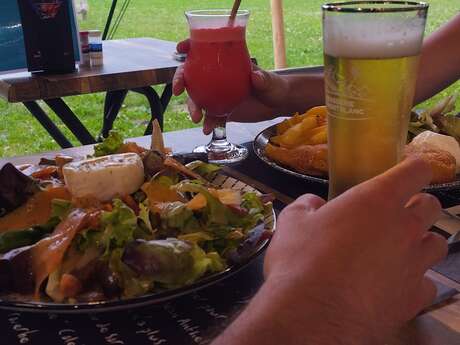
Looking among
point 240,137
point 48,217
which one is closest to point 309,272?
point 48,217

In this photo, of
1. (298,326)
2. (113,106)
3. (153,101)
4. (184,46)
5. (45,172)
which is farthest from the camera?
(113,106)

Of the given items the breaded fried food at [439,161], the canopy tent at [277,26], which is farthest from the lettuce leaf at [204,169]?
the canopy tent at [277,26]

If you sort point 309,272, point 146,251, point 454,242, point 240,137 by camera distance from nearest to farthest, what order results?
1. point 309,272
2. point 146,251
3. point 454,242
4. point 240,137

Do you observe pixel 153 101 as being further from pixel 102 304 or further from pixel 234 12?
pixel 102 304

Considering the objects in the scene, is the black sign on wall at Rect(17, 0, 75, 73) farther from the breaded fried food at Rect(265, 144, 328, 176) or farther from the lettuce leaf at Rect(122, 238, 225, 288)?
the lettuce leaf at Rect(122, 238, 225, 288)

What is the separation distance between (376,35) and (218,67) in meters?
0.68

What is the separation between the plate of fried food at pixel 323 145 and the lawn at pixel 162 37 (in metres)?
2.07

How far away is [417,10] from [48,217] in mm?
585

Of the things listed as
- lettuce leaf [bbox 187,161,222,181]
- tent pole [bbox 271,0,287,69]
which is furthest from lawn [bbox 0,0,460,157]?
lettuce leaf [bbox 187,161,222,181]

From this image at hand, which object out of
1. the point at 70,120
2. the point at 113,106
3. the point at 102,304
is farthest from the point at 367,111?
the point at 113,106

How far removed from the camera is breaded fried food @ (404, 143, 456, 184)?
1.10m

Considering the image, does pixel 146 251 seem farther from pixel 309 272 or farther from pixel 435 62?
pixel 435 62

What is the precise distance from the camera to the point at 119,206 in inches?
33.8

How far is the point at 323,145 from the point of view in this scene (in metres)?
1.22
